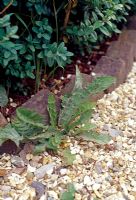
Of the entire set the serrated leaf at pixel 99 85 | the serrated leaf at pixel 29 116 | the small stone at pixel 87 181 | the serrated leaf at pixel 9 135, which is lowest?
Answer: the small stone at pixel 87 181

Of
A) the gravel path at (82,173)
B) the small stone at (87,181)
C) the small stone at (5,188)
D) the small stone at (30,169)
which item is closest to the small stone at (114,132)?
the gravel path at (82,173)

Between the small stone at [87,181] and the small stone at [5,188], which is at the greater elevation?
the small stone at [5,188]

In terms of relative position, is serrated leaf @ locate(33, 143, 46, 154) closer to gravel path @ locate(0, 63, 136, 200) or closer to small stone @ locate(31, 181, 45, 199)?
gravel path @ locate(0, 63, 136, 200)

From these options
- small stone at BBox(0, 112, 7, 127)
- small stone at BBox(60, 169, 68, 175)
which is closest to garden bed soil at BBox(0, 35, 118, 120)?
small stone at BBox(0, 112, 7, 127)

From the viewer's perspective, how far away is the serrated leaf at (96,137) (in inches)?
89.0

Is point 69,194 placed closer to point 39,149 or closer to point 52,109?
point 39,149

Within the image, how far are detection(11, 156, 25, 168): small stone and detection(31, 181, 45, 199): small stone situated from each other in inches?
4.8

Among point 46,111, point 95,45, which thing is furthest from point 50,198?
point 95,45

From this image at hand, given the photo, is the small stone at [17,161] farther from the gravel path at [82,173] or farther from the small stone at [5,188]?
the small stone at [5,188]

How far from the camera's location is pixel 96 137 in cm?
227

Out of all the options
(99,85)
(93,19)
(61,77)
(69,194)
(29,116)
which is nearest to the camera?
(69,194)

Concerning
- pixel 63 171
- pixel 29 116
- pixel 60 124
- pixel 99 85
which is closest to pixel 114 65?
pixel 99 85

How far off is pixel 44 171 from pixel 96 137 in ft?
1.02

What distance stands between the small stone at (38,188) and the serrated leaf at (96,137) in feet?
1.12
